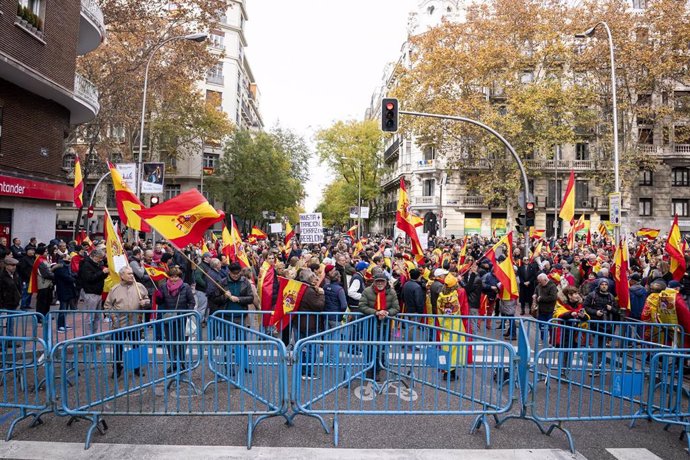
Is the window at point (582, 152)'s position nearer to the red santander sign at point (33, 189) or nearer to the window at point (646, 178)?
the window at point (646, 178)

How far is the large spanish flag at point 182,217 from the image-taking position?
306 inches

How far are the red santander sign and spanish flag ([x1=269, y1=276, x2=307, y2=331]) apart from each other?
12586mm

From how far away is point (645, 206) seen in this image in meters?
42.9

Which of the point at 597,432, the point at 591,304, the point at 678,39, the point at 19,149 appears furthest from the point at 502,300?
the point at 678,39

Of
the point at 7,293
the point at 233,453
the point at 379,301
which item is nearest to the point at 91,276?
the point at 7,293

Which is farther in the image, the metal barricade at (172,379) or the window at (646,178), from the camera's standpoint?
the window at (646,178)

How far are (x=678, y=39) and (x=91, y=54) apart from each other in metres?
35.1

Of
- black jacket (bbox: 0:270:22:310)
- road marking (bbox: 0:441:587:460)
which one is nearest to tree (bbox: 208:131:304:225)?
black jacket (bbox: 0:270:22:310)

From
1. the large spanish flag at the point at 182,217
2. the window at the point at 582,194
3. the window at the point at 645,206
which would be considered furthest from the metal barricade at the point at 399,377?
the window at the point at 645,206

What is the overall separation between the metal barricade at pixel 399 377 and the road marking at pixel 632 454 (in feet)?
3.37

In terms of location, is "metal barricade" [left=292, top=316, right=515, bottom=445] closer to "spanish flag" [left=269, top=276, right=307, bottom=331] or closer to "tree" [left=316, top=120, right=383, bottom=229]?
"spanish flag" [left=269, top=276, right=307, bottom=331]

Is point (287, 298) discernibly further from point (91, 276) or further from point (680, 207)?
point (680, 207)

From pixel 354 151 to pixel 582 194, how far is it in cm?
2300

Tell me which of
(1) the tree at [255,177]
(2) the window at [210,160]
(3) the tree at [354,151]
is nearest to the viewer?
(1) the tree at [255,177]
